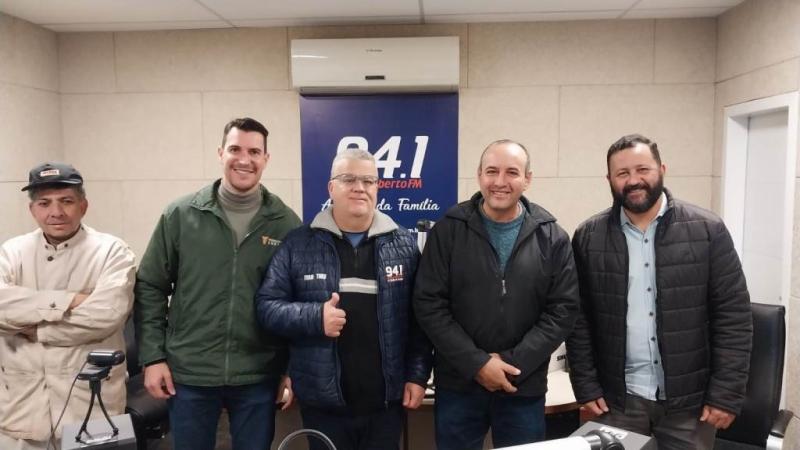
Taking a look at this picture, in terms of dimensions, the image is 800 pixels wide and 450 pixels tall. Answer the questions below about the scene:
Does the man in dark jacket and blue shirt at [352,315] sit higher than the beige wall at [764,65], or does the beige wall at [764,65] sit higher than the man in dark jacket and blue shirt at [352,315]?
the beige wall at [764,65]

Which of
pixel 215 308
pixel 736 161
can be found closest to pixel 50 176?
pixel 215 308

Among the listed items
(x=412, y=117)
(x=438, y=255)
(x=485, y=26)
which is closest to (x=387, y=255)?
(x=438, y=255)

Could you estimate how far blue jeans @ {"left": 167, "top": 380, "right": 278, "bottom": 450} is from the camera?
2084 mm

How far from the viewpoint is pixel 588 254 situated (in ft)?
6.59

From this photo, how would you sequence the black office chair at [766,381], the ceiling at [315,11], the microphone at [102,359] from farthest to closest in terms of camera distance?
the ceiling at [315,11]
the black office chair at [766,381]
the microphone at [102,359]

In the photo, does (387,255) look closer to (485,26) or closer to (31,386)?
(31,386)

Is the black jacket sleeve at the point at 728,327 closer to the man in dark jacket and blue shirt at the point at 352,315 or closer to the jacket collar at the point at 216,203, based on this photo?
the man in dark jacket and blue shirt at the point at 352,315

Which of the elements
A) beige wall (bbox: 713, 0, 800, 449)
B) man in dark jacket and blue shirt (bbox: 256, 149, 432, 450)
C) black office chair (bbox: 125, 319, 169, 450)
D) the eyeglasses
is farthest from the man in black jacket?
black office chair (bbox: 125, 319, 169, 450)

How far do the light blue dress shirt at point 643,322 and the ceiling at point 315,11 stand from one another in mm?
1782

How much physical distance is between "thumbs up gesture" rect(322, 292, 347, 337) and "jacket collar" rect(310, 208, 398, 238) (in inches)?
10.0

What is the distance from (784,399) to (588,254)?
1719 mm

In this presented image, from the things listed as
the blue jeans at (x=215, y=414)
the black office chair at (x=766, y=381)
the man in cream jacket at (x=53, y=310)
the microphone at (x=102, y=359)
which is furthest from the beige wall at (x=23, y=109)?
the black office chair at (x=766, y=381)

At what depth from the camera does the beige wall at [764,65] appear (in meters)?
2.72

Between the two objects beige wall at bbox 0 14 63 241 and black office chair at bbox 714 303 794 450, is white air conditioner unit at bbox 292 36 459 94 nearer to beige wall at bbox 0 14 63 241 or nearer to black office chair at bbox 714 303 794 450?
beige wall at bbox 0 14 63 241
